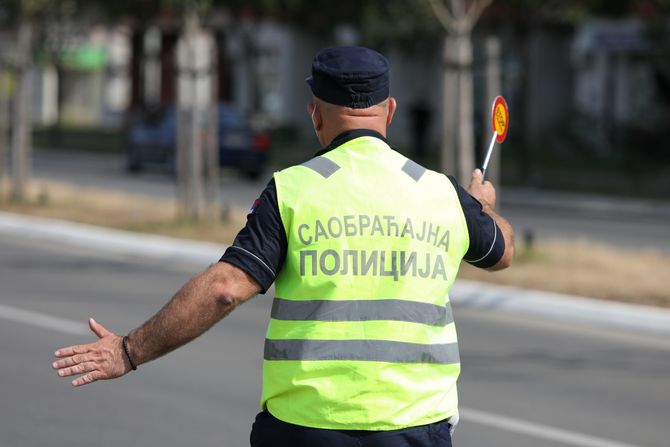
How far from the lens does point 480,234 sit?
350cm

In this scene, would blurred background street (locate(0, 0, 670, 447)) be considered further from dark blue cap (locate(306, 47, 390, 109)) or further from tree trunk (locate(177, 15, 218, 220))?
dark blue cap (locate(306, 47, 390, 109))

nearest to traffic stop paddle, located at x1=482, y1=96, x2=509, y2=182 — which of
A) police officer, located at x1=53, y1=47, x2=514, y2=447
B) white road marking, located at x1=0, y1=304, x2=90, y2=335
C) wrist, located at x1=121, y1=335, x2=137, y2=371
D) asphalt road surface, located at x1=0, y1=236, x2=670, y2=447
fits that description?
police officer, located at x1=53, y1=47, x2=514, y2=447

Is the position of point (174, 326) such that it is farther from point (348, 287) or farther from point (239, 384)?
point (239, 384)

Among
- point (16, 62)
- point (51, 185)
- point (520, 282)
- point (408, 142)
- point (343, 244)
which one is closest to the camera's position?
point (343, 244)

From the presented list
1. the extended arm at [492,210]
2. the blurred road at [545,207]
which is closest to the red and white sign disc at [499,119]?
the extended arm at [492,210]

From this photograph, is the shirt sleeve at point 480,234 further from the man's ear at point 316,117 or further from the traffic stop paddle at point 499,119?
the traffic stop paddle at point 499,119

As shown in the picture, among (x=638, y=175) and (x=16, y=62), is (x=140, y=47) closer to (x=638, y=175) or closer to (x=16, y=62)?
(x=638, y=175)

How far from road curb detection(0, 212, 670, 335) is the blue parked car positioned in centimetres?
1162

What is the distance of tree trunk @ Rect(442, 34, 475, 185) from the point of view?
13977 mm

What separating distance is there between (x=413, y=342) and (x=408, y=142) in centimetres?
3737

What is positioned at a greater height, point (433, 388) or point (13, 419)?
point (433, 388)

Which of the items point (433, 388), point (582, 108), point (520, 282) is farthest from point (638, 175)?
point (433, 388)

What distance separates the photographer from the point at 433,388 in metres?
3.33

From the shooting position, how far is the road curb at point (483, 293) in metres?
10.9
